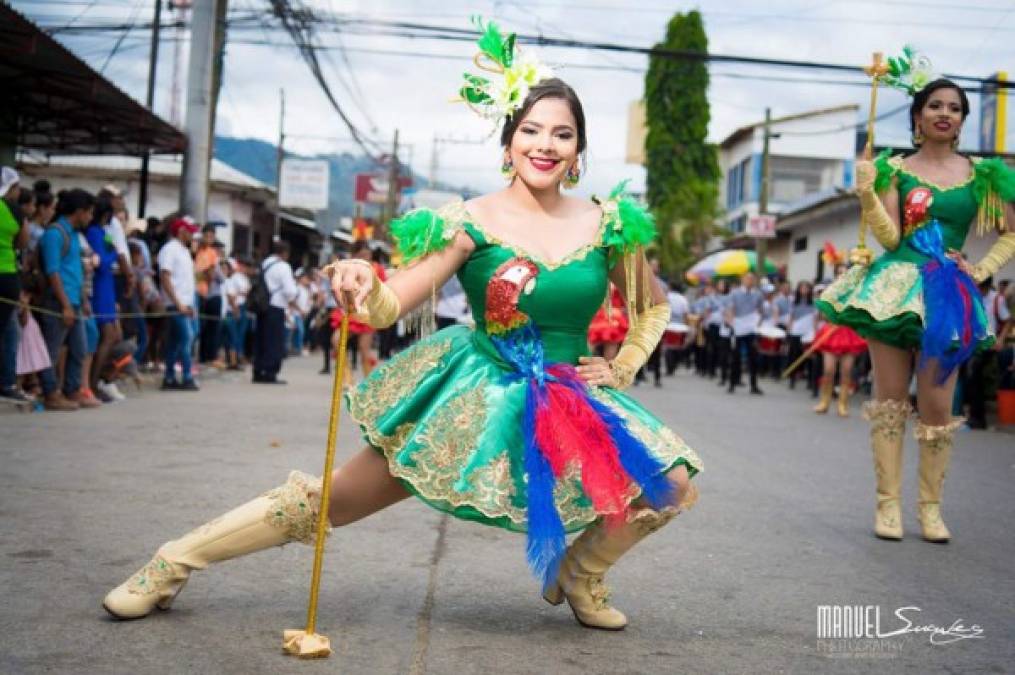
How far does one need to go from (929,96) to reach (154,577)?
4.54 meters

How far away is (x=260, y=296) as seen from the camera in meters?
15.6

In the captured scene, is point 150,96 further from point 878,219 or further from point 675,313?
point 878,219

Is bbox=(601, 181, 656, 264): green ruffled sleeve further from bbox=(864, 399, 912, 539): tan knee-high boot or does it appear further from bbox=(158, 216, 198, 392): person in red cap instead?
bbox=(158, 216, 198, 392): person in red cap

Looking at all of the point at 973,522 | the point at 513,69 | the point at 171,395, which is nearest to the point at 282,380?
the point at 171,395

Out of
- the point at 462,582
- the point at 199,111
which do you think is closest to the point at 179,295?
the point at 199,111

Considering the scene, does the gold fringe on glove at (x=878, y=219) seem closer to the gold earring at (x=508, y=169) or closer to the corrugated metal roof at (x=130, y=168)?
the gold earring at (x=508, y=169)

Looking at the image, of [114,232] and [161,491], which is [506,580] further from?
[114,232]

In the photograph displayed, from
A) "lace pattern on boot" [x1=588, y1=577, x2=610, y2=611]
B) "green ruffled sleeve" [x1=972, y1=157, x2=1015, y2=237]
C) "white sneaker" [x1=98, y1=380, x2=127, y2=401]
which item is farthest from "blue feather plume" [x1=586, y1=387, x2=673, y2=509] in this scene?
"white sneaker" [x1=98, y1=380, x2=127, y2=401]

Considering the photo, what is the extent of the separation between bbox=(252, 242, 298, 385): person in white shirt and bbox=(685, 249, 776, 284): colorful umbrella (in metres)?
17.3

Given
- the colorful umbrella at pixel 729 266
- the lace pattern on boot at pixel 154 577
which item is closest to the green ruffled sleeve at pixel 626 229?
the lace pattern on boot at pixel 154 577

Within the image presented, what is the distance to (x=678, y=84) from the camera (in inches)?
2205

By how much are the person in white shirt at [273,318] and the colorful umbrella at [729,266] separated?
17274 mm

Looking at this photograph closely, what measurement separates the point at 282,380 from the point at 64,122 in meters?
5.25

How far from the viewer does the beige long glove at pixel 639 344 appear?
4035mm
